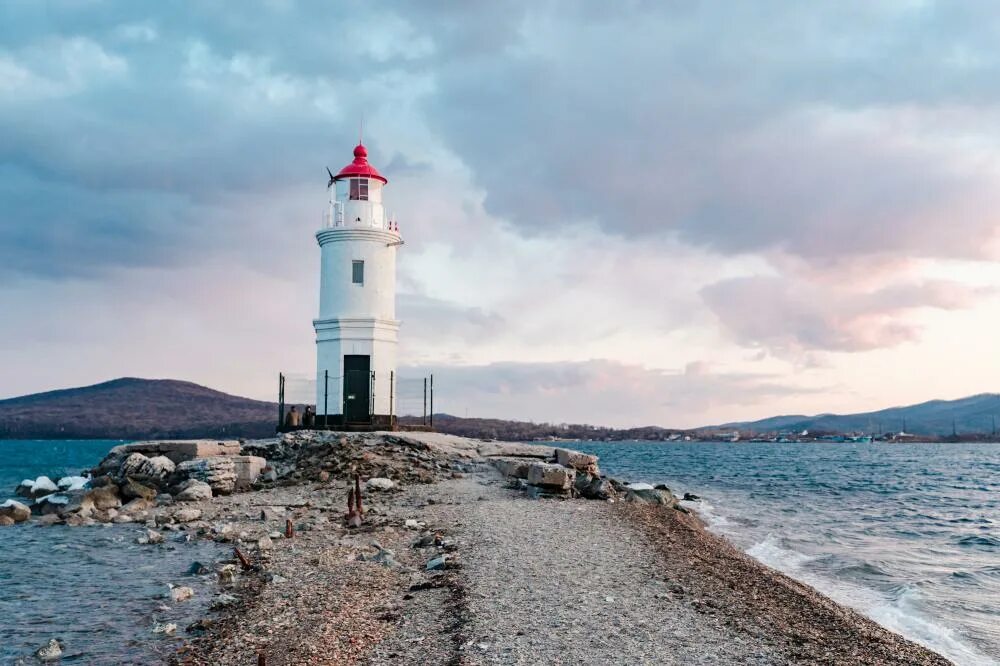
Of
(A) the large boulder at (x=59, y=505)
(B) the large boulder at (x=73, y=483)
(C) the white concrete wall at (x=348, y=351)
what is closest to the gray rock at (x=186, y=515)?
(A) the large boulder at (x=59, y=505)

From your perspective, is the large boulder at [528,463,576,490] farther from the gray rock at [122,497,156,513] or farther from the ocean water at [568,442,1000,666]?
the gray rock at [122,497,156,513]

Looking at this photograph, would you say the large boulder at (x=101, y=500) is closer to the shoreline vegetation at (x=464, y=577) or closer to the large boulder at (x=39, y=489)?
the shoreline vegetation at (x=464, y=577)

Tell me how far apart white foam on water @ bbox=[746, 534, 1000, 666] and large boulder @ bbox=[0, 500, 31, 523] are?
17041mm

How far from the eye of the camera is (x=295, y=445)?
2458cm

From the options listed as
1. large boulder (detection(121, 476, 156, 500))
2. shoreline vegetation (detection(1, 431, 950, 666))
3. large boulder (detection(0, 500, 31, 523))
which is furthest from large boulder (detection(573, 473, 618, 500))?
large boulder (detection(0, 500, 31, 523))

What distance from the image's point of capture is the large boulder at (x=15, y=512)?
19.3 m

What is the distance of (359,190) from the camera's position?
94.2 feet

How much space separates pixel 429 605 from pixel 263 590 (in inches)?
100.0

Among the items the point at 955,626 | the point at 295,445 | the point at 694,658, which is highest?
the point at 295,445

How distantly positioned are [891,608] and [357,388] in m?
19.1

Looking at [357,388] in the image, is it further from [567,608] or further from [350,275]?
[567,608]

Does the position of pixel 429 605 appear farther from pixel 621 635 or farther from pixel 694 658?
pixel 694 658

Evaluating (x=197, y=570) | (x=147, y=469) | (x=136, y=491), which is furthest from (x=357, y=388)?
(x=197, y=570)

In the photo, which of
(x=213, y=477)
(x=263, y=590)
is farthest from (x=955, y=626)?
(x=213, y=477)
